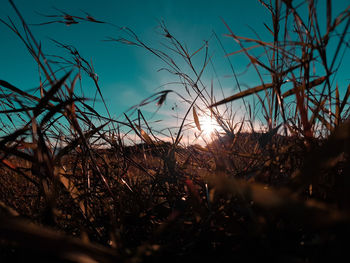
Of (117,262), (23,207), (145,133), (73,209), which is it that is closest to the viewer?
(117,262)

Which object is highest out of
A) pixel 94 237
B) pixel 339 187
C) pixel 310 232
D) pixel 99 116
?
pixel 99 116

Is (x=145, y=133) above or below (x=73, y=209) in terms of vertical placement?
above

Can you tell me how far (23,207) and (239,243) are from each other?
3.20ft

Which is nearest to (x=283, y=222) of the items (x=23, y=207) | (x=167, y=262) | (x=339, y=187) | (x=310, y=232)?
(x=310, y=232)

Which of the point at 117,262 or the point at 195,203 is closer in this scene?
the point at 117,262

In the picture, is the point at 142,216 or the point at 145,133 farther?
the point at 145,133

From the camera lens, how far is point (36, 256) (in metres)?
0.44

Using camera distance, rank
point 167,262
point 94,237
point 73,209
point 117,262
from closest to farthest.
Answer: point 117,262 < point 167,262 < point 94,237 < point 73,209

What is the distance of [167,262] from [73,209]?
51cm

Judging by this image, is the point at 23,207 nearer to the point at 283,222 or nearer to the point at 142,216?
the point at 142,216

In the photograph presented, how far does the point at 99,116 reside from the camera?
3.30ft

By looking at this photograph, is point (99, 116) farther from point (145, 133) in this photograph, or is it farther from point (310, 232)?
point (310, 232)

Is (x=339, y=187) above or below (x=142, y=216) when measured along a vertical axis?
above

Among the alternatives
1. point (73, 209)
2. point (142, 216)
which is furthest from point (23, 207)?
point (142, 216)
